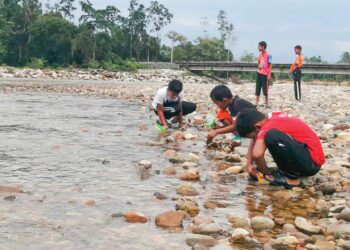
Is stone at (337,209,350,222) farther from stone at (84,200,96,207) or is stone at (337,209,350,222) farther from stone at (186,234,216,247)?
stone at (84,200,96,207)

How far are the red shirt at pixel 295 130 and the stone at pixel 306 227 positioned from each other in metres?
1.19

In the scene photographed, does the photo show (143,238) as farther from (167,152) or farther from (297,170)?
(167,152)

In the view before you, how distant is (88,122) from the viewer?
9.64 metres

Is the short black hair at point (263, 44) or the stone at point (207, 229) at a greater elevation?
the short black hair at point (263, 44)

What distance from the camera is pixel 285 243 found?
2996 millimetres

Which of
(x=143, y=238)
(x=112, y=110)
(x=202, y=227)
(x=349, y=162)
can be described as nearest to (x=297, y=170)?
(x=349, y=162)

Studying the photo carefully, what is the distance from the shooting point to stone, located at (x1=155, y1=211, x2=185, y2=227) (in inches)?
134

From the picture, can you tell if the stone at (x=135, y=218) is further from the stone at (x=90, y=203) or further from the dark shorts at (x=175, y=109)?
the dark shorts at (x=175, y=109)

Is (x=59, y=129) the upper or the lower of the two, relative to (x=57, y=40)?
lower

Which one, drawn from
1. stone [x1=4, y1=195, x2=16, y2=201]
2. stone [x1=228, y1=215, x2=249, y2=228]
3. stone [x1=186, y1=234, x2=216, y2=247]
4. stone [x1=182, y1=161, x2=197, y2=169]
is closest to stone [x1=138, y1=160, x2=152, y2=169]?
stone [x1=182, y1=161, x2=197, y2=169]

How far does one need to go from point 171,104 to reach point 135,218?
5332 mm

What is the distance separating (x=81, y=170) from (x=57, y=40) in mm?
63605

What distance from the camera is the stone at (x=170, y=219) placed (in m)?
3.41

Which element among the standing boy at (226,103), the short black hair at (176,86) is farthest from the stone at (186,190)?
the short black hair at (176,86)
